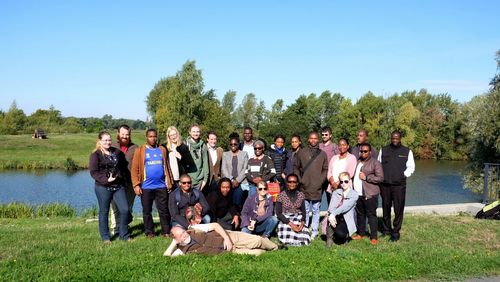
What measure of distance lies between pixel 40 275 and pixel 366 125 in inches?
2031

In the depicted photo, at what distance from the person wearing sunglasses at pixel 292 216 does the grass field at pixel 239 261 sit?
30 cm

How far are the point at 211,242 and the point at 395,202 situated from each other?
11.7 ft

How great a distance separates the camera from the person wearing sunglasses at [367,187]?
7684 mm

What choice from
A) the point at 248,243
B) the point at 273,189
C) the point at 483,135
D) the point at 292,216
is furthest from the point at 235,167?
the point at 483,135

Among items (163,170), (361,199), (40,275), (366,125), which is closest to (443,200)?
(361,199)

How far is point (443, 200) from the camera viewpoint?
79.6 ft

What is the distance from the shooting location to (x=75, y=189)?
26.1 m

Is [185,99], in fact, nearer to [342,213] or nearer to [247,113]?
[247,113]

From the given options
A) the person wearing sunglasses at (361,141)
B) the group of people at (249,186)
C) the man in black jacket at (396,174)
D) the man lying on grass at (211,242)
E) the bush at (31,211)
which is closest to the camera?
the man lying on grass at (211,242)

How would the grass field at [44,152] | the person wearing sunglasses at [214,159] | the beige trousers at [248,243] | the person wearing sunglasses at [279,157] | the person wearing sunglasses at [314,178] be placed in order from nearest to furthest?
the beige trousers at [248,243] → the person wearing sunglasses at [314,178] → the person wearing sunglasses at [214,159] → the person wearing sunglasses at [279,157] → the grass field at [44,152]

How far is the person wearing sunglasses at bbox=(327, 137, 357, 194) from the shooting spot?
7.96 m

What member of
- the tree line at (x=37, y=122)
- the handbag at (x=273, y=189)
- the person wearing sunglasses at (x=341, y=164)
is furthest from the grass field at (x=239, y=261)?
the tree line at (x=37, y=122)

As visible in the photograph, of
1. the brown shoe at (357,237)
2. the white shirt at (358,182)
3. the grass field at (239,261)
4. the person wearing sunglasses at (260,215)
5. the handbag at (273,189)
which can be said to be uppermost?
the white shirt at (358,182)

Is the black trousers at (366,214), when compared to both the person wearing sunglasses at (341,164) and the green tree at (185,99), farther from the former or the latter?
the green tree at (185,99)
